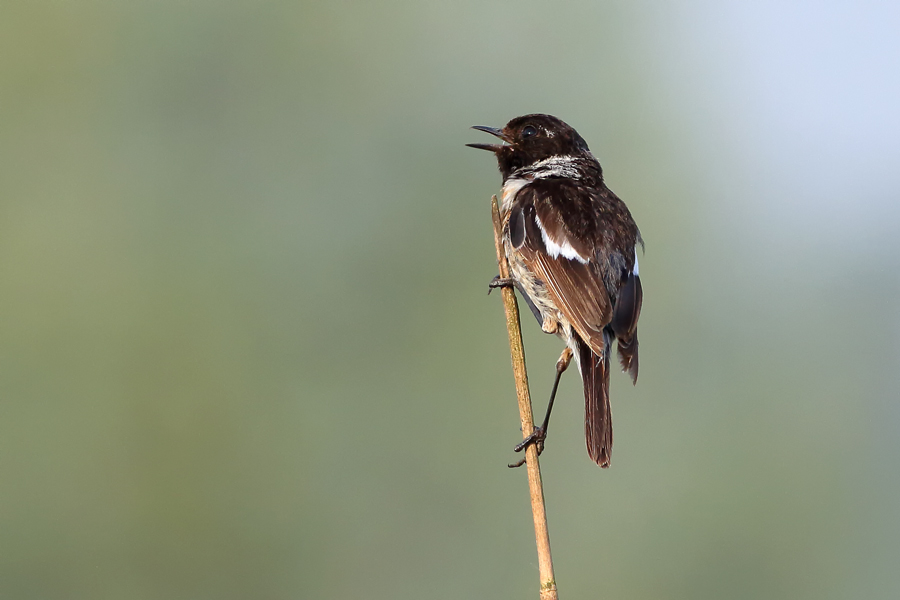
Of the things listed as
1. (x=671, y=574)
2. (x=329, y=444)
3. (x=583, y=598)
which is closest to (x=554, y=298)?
(x=583, y=598)

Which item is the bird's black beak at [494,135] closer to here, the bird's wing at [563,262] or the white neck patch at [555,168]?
the white neck patch at [555,168]

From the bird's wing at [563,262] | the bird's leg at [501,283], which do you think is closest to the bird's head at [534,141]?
the bird's wing at [563,262]

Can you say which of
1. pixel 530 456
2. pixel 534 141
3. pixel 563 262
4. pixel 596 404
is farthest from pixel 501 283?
pixel 534 141

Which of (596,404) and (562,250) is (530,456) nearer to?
(596,404)

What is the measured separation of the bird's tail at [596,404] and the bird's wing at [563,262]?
4.3 inches

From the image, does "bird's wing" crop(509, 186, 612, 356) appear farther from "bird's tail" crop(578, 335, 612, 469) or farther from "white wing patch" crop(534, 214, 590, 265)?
"bird's tail" crop(578, 335, 612, 469)

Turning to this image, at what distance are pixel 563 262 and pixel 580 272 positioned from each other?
10 centimetres

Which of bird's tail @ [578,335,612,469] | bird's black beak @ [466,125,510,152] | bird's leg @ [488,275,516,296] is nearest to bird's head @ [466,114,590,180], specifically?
bird's black beak @ [466,125,510,152]

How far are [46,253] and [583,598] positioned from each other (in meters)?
8.51

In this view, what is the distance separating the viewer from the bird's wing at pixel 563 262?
13.5 ft

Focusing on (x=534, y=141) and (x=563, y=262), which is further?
(x=534, y=141)

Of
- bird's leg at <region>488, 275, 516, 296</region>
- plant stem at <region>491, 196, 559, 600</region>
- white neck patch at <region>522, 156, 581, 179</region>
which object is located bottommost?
plant stem at <region>491, 196, 559, 600</region>

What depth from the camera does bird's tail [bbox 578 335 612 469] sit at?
3.65 metres

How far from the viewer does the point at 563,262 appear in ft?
14.1
